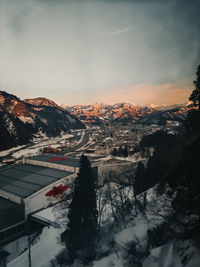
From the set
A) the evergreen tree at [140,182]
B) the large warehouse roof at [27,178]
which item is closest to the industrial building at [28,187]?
the large warehouse roof at [27,178]

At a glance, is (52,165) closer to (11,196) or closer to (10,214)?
(11,196)

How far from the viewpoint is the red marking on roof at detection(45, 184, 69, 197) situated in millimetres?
24011

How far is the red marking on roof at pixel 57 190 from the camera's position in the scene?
2401 centimetres

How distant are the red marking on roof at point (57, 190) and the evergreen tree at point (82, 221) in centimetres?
895

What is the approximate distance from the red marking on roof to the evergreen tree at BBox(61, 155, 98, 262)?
29.4ft

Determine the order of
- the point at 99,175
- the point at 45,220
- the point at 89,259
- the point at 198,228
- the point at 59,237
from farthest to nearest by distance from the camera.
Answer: the point at 99,175 → the point at 45,220 → the point at 59,237 → the point at 89,259 → the point at 198,228

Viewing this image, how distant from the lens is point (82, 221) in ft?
51.6

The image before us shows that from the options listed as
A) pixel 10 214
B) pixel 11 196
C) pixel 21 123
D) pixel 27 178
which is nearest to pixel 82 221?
pixel 10 214

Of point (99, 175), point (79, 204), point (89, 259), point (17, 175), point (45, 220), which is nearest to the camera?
point (89, 259)

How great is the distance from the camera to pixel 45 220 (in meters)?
20.6

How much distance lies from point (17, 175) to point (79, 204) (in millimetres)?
18681

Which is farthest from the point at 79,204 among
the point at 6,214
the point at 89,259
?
the point at 6,214

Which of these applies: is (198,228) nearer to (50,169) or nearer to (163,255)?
(163,255)

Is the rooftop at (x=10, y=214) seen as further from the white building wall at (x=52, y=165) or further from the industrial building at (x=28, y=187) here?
the white building wall at (x=52, y=165)
